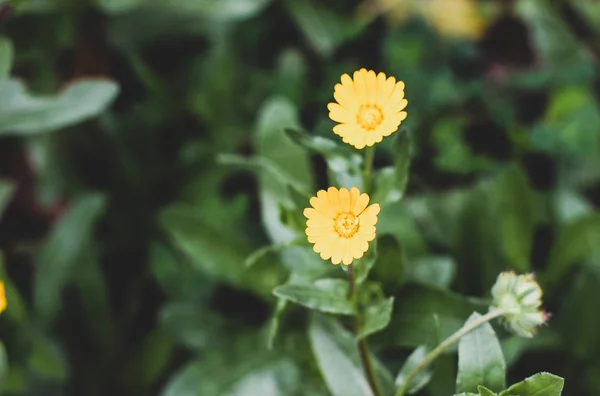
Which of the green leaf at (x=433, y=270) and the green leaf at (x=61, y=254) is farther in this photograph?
the green leaf at (x=61, y=254)

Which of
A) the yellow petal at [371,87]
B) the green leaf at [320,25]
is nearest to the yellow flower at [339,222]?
the yellow petal at [371,87]

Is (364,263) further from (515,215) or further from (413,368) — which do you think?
(515,215)

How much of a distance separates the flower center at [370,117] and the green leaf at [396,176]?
0.10 metres

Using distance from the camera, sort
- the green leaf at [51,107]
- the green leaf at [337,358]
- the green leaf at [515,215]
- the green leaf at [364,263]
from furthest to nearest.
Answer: the green leaf at [515,215], the green leaf at [51,107], the green leaf at [337,358], the green leaf at [364,263]

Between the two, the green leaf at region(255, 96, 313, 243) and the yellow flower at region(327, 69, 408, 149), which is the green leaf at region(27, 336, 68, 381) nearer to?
the green leaf at region(255, 96, 313, 243)

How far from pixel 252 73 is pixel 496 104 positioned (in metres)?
0.56

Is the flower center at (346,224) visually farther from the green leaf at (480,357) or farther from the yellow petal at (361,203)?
the green leaf at (480,357)

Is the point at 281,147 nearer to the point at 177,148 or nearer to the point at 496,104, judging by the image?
the point at 177,148

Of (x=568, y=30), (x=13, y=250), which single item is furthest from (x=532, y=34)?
(x=13, y=250)

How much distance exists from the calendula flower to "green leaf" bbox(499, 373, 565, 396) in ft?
0.17

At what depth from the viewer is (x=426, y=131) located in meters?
1.52

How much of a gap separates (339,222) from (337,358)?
35 cm

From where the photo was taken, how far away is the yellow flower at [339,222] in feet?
2.16

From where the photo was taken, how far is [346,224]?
2.23 ft
